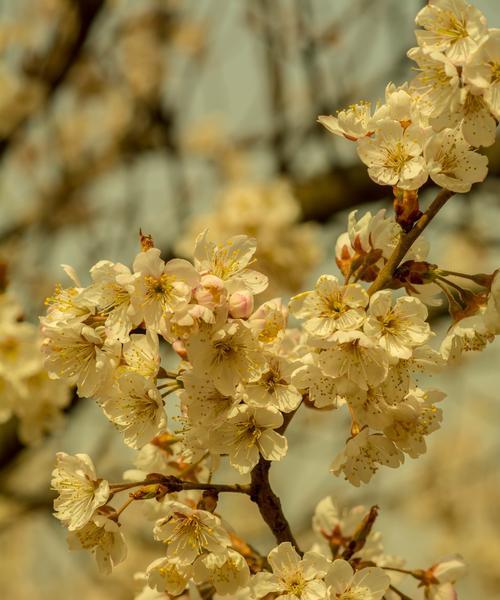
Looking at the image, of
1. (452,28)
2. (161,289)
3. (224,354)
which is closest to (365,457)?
(224,354)

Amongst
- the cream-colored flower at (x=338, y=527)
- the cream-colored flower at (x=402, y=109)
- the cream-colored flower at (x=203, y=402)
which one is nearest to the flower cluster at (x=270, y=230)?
the cream-colored flower at (x=338, y=527)

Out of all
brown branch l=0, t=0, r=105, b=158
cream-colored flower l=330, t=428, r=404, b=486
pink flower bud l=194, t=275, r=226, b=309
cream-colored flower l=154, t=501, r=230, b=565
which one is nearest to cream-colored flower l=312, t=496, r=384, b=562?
cream-colored flower l=330, t=428, r=404, b=486

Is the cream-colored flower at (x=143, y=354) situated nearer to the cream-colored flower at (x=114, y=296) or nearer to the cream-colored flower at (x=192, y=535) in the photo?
the cream-colored flower at (x=114, y=296)

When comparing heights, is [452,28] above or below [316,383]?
above

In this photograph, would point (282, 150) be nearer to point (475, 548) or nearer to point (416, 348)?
point (416, 348)

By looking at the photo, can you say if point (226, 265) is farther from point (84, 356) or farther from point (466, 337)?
point (466, 337)

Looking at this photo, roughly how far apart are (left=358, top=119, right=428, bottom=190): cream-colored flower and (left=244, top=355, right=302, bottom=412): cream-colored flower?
0.33 metres

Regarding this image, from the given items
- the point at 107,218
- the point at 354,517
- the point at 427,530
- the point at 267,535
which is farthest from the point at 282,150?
the point at 427,530

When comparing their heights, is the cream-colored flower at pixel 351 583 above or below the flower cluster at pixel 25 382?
above

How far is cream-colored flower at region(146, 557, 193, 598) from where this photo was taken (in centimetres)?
125

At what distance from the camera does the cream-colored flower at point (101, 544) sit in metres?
1.30

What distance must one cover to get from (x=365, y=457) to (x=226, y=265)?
39cm

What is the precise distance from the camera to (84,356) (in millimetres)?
1300

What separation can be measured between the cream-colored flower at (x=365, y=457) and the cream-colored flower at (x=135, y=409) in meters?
0.30
